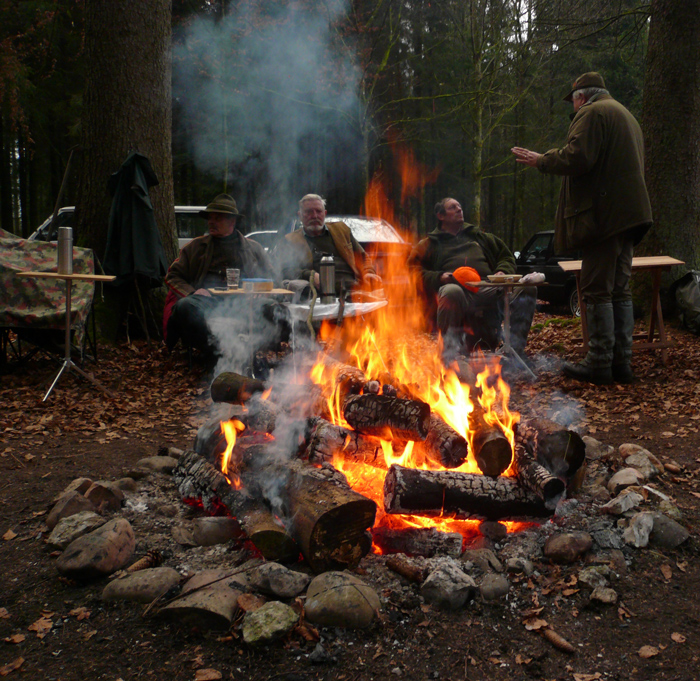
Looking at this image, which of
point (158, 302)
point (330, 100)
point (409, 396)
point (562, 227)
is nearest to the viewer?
point (409, 396)

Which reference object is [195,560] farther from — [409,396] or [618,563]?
[618,563]

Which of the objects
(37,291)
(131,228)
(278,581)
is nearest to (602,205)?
(278,581)

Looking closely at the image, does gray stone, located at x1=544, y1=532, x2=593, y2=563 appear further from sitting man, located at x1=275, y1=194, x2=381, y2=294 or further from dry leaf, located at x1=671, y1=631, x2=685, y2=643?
sitting man, located at x1=275, y1=194, x2=381, y2=294

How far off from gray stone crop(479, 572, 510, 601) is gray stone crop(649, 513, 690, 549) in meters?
0.71

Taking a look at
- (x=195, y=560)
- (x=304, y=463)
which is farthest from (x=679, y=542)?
(x=195, y=560)

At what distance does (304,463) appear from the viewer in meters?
2.61

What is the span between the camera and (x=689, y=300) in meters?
6.30

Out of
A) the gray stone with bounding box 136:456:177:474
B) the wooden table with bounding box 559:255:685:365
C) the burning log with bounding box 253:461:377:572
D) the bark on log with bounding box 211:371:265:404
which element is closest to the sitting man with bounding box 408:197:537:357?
the wooden table with bounding box 559:255:685:365

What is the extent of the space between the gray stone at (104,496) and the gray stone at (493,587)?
5.55ft

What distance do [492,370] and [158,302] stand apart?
3.79 m

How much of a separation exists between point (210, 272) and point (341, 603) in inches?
162

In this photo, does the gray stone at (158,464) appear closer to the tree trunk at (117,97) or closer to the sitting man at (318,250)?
the sitting man at (318,250)

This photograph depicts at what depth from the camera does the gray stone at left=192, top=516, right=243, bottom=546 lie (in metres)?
2.39

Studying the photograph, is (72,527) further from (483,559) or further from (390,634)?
(483,559)
